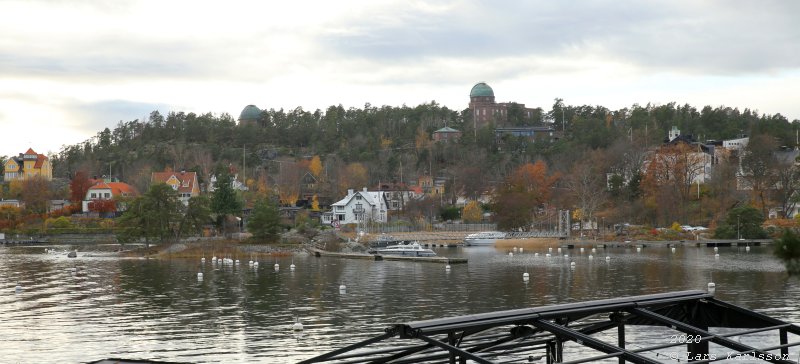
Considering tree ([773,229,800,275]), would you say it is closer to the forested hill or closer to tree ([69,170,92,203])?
the forested hill

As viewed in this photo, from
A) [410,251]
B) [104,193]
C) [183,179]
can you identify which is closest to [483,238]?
[410,251]

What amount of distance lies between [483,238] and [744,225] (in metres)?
27.7

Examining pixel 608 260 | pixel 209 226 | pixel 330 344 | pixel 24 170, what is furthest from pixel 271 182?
pixel 330 344

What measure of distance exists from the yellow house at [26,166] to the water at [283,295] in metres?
78.0

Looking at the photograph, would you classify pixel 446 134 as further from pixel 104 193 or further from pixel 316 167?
pixel 104 193

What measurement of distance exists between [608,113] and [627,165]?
74161mm

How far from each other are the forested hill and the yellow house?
1308 cm

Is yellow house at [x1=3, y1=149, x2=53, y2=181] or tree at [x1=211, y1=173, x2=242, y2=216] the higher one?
yellow house at [x1=3, y1=149, x2=53, y2=181]

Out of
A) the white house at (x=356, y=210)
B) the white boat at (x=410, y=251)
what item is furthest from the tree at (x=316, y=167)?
the white boat at (x=410, y=251)

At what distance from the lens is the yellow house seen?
153m

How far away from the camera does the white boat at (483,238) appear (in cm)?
10000

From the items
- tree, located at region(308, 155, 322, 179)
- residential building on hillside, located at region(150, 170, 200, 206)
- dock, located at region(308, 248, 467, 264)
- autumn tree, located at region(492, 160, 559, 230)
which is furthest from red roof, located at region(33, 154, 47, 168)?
dock, located at region(308, 248, 467, 264)

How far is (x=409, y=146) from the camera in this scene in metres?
178

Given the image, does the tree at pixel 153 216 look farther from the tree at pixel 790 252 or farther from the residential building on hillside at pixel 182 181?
the tree at pixel 790 252
